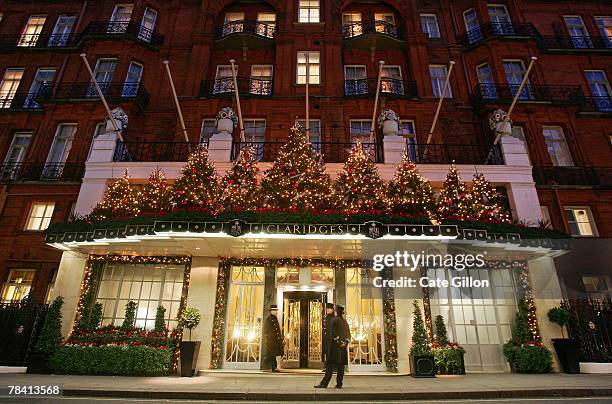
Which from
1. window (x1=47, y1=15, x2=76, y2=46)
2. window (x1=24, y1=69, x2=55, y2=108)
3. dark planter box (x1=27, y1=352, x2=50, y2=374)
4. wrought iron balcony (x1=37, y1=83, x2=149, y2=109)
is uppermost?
window (x1=47, y1=15, x2=76, y2=46)

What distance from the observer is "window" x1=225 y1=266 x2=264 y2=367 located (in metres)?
12.1

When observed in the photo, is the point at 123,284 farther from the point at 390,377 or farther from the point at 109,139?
the point at 390,377

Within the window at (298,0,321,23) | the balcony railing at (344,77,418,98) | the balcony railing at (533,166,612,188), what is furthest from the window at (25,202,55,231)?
the balcony railing at (533,166,612,188)

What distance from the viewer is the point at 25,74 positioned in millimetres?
20188

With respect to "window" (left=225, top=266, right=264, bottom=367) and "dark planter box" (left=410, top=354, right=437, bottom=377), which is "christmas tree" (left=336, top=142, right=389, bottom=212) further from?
"dark planter box" (left=410, top=354, right=437, bottom=377)

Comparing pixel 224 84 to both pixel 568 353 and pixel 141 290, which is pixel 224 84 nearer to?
pixel 141 290

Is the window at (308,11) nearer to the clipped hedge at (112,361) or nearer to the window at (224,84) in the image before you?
the window at (224,84)

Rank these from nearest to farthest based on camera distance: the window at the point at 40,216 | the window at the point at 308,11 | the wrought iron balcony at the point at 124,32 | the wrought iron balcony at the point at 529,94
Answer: the window at the point at 40,216 < the wrought iron balcony at the point at 529,94 < the wrought iron balcony at the point at 124,32 < the window at the point at 308,11

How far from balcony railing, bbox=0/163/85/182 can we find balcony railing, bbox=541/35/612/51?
2678 cm

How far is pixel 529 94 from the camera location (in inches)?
728

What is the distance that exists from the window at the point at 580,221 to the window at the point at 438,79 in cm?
837

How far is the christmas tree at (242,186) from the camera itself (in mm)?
11680

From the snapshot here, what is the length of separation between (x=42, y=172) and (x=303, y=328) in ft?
50.2

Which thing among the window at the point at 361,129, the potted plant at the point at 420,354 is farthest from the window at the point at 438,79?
the potted plant at the point at 420,354
